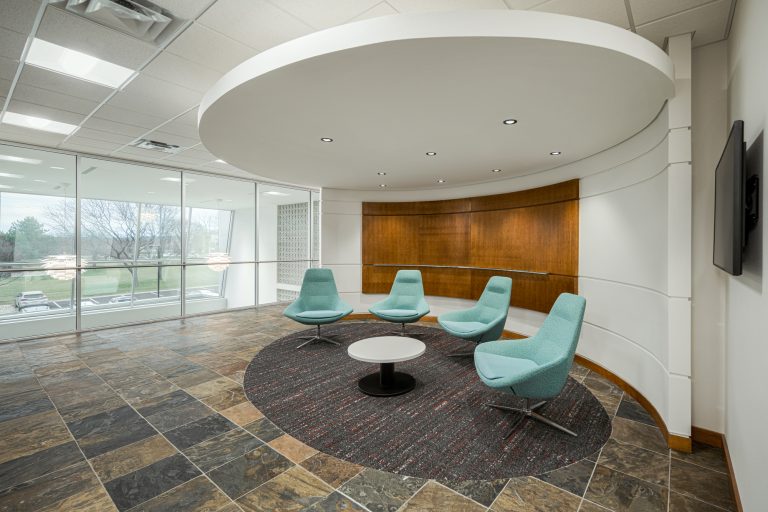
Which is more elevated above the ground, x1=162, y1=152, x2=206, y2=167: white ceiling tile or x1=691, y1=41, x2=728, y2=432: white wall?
x1=162, y1=152, x2=206, y2=167: white ceiling tile

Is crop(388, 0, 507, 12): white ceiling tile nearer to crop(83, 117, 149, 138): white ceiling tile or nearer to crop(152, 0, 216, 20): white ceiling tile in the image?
crop(152, 0, 216, 20): white ceiling tile

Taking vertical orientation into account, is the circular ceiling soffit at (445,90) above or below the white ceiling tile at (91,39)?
below

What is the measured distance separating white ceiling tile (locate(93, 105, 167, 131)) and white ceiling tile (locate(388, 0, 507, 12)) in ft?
12.2

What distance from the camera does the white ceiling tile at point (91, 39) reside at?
2.55 m

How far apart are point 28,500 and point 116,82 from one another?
3.66 m

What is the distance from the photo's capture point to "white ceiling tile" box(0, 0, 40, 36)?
2.36 metres

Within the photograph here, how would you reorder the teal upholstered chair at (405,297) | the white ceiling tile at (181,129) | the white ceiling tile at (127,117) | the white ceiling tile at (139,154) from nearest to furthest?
1. the white ceiling tile at (127,117)
2. the white ceiling tile at (181,129)
3. the teal upholstered chair at (405,297)
4. the white ceiling tile at (139,154)

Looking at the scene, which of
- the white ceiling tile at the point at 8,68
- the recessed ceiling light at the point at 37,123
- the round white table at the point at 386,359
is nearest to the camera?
the white ceiling tile at the point at 8,68

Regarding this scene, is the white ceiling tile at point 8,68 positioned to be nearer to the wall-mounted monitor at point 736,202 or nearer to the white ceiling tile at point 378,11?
the white ceiling tile at point 378,11

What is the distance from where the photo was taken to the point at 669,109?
2.66 m

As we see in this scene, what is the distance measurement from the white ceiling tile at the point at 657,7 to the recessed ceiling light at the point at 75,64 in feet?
14.2

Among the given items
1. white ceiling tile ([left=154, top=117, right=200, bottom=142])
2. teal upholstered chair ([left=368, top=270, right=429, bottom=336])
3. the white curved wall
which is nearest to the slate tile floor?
the white curved wall

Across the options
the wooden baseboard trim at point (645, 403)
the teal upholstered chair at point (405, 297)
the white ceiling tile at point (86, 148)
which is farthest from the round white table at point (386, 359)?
the white ceiling tile at point (86, 148)

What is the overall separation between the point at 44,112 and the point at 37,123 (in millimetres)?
637
